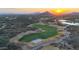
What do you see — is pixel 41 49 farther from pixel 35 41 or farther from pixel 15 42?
pixel 15 42

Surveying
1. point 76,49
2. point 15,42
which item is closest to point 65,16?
point 76,49

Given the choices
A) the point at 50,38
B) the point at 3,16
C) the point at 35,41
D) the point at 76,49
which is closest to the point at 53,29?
the point at 50,38

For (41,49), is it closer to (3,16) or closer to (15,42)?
(15,42)

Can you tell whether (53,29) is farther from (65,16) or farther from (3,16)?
(3,16)
